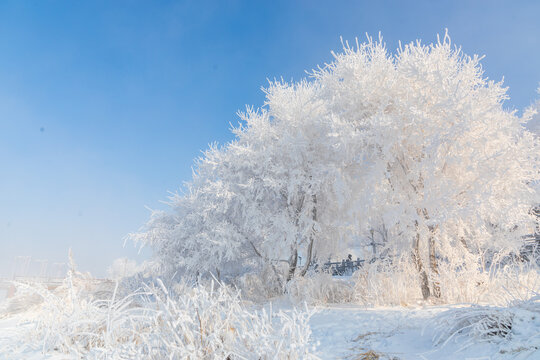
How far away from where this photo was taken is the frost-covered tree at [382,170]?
7965 millimetres

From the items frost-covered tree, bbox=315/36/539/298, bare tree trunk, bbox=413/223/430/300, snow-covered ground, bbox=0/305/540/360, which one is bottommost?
snow-covered ground, bbox=0/305/540/360

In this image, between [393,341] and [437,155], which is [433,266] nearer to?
[437,155]

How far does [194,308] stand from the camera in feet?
11.3

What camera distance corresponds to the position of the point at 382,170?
880 cm

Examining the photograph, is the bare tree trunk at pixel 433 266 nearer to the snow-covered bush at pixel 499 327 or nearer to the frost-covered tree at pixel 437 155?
the frost-covered tree at pixel 437 155

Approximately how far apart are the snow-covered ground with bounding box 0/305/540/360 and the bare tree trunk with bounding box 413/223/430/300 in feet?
8.54

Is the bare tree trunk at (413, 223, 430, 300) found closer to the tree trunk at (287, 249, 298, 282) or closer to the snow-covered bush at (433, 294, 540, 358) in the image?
the tree trunk at (287, 249, 298, 282)

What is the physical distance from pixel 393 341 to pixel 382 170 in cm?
516

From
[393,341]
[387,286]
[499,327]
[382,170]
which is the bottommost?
[393,341]

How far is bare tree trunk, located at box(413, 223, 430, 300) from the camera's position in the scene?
330 inches

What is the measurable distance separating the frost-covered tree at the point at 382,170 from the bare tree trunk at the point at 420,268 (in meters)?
0.03

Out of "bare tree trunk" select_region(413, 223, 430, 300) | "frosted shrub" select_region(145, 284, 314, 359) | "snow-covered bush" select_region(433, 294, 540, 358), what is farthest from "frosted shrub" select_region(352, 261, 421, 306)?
"frosted shrub" select_region(145, 284, 314, 359)

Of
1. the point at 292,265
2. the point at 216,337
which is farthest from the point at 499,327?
the point at 292,265

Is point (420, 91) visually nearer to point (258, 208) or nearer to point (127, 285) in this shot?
point (258, 208)
